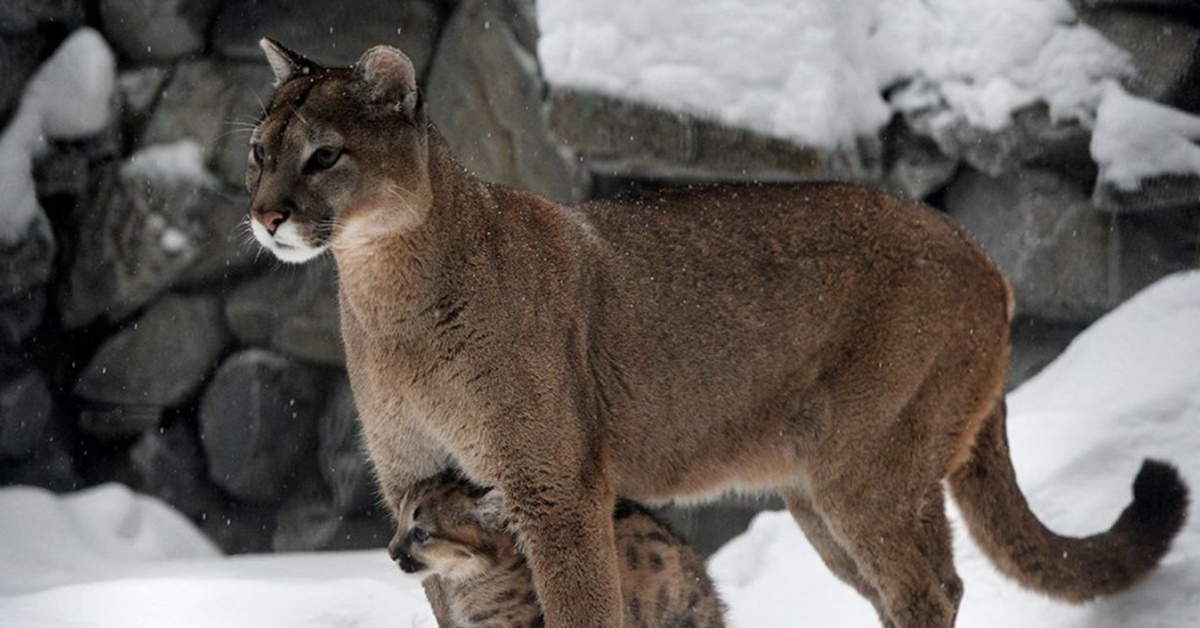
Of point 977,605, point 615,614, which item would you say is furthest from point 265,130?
point 977,605

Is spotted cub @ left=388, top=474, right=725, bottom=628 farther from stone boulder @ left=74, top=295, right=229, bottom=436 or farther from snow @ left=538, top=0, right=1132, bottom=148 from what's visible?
stone boulder @ left=74, top=295, right=229, bottom=436

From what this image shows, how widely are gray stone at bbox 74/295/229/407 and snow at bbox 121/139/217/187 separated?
791 millimetres

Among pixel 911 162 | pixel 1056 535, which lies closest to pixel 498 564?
pixel 1056 535

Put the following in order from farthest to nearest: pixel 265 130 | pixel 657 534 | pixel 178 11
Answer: pixel 178 11
pixel 657 534
pixel 265 130

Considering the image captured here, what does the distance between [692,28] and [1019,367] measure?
2.46 meters

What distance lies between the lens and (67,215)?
9.73 m

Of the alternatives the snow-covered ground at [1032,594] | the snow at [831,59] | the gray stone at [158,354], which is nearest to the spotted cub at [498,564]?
the snow-covered ground at [1032,594]

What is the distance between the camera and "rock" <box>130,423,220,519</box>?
1009 centimetres

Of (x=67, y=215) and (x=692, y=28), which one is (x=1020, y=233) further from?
(x=67, y=215)

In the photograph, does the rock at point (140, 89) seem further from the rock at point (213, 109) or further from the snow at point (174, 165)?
the snow at point (174, 165)

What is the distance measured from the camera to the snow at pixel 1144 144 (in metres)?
7.46

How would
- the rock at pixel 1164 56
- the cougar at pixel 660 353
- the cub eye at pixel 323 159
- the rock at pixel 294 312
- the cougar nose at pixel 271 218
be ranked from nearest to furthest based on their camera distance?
1. the cougar nose at pixel 271 218
2. the cub eye at pixel 323 159
3. the cougar at pixel 660 353
4. the rock at pixel 1164 56
5. the rock at pixel 294 312

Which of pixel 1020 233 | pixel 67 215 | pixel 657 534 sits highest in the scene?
pixel 657 534

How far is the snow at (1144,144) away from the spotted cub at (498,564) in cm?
338
